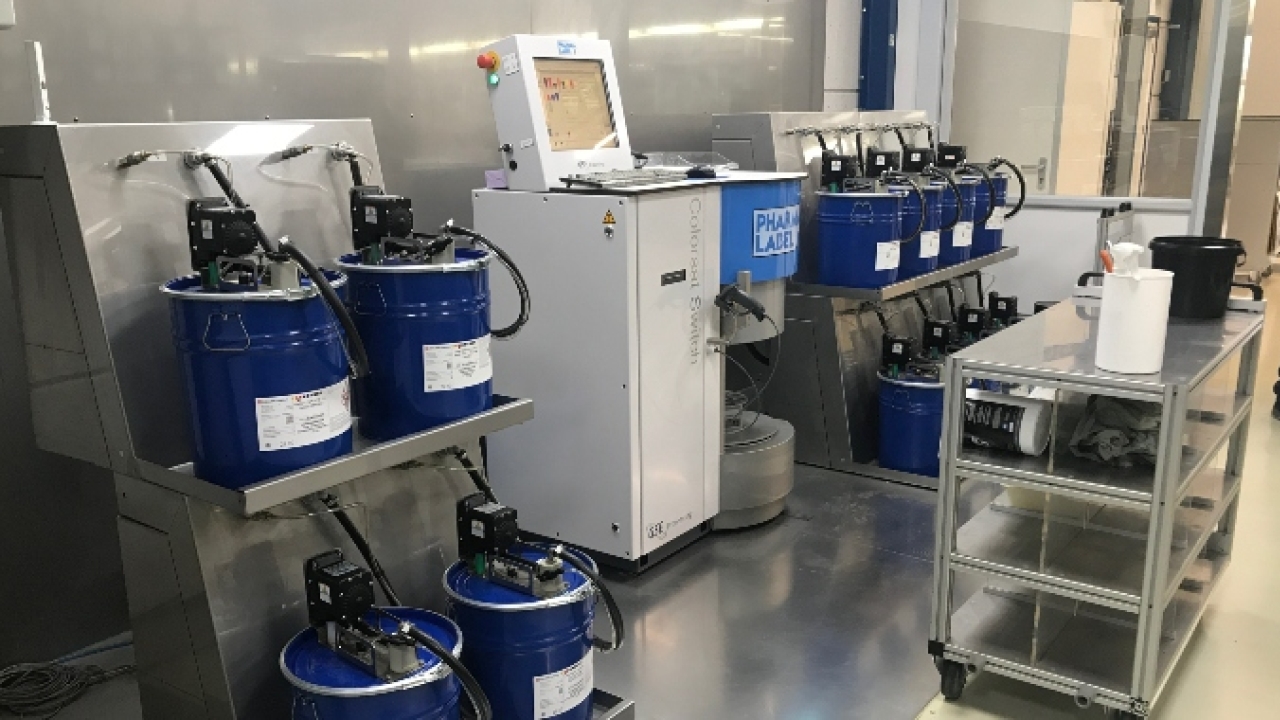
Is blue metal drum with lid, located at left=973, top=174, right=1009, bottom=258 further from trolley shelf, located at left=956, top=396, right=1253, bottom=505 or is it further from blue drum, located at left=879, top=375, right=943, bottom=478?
trolley shelf, located at left=956, top=396, right=1253, bottom=505

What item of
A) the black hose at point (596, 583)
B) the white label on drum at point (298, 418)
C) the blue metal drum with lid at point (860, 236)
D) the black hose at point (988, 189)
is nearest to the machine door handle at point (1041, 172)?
the black hose at point (988, 189)

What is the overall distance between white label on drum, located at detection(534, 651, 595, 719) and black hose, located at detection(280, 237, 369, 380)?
2.14ft

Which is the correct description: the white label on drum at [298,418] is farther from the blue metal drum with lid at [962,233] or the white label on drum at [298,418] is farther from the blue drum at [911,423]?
the blue metal drum with lid at [962,233]

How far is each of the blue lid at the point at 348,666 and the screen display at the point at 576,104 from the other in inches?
56.2

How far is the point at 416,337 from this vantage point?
1.70 m

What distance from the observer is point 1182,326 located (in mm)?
2410

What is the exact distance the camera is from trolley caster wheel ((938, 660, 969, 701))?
7.47 feet

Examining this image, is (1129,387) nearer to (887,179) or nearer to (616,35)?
(887,179)

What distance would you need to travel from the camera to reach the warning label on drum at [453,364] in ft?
5.64

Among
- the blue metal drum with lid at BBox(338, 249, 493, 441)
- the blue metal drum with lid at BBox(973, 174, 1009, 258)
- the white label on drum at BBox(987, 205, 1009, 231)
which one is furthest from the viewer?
the white label on drum at BBox(987, 205, 1009, 231)

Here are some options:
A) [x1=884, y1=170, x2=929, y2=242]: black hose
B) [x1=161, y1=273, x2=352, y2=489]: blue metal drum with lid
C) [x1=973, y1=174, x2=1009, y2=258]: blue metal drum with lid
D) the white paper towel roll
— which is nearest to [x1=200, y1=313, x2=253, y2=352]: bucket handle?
[x1=161, y1=273, x2=352, y2=489]: blue metal drum with lid

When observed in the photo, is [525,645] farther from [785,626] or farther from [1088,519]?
[1088,519]

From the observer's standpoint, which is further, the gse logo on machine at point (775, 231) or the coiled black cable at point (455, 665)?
the gse logo on machine at point (775, 231)

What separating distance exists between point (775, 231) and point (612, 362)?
67cm
